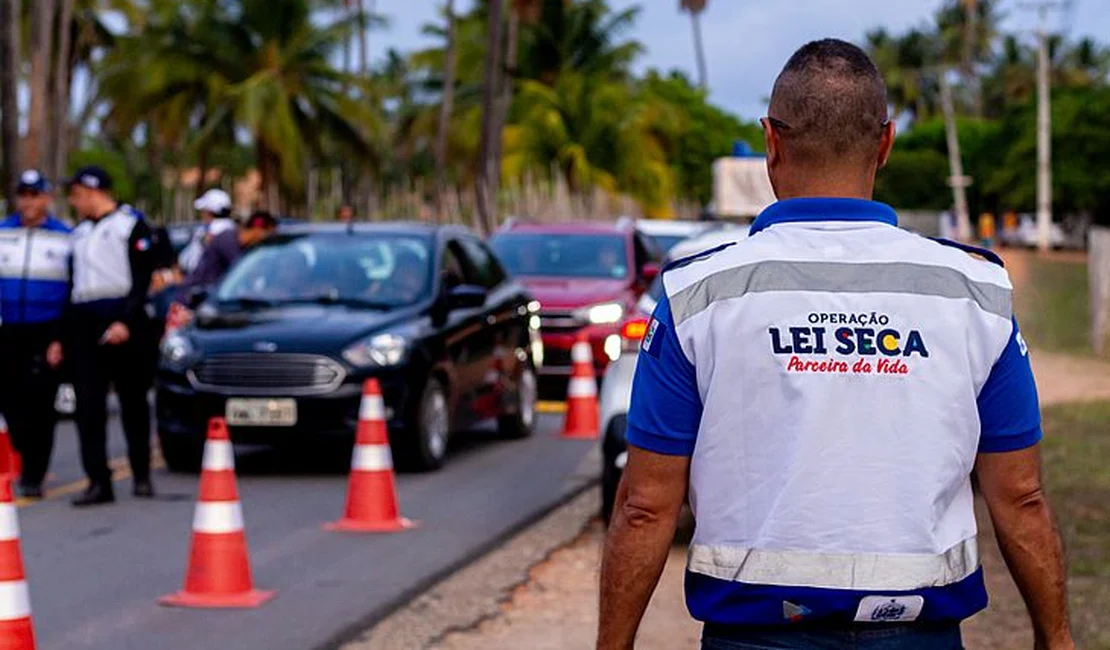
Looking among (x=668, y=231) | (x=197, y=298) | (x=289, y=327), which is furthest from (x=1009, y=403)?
(x=668, y=231)

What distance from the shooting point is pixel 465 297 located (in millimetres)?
13516

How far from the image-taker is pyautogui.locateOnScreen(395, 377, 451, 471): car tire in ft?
41.7

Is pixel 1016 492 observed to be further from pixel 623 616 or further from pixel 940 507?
pixel 623 616

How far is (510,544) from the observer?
10.2m

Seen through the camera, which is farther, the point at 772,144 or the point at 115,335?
the point at 115,335

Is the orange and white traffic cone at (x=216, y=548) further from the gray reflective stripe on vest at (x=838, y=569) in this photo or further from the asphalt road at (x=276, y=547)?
the gray reflective stripe on vest at (x=838, y=569)

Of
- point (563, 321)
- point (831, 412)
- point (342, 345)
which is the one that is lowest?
point (563, 321)

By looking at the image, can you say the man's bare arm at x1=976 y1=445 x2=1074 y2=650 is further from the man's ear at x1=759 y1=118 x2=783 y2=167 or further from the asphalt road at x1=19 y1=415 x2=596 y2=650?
the asphalt road at x1=19 y1=415 x2=596 y2=650

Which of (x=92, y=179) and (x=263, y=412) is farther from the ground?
(x=92, y=179)

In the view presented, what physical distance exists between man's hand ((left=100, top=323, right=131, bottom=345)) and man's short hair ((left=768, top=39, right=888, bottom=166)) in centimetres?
806

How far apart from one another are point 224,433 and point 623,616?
526 cm

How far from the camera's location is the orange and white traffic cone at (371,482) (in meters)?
10.3

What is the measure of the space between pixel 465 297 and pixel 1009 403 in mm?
10347

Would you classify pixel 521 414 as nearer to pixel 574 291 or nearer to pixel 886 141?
pixel 574 291
